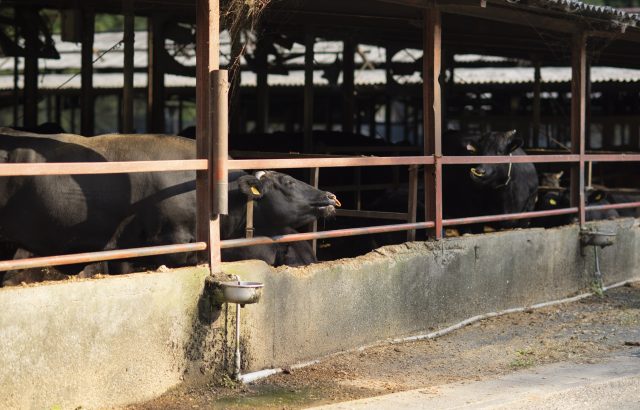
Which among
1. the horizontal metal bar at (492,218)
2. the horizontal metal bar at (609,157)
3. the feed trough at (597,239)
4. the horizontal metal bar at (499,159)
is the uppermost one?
the horizontal metal bar at (609,157)

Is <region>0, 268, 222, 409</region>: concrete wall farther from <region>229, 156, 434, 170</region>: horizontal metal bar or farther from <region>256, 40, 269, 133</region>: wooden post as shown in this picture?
<region>256, 40, 269, 133</region>: wooden post

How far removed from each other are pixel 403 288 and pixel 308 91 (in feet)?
16.3

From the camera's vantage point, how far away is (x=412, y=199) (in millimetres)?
8977

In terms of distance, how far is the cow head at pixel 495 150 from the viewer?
1164cm

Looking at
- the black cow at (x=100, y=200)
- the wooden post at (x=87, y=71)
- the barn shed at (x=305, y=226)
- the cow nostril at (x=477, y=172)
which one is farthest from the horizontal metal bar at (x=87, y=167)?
the wooden post at (x=87, y=71)

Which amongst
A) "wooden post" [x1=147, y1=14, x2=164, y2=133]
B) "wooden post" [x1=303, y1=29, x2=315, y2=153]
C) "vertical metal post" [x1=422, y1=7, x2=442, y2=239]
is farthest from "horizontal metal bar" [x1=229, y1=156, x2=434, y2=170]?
"wooden post" [x1=147, y1=14, x2=164, y2=133]

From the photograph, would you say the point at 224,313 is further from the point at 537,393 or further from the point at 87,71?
the point at 87,71

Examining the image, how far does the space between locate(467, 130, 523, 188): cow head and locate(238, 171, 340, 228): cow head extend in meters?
3.22

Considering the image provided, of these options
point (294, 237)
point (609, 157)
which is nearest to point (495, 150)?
point (609, 157)

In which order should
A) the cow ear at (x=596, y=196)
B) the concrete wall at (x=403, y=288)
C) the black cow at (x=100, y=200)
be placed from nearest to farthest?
the concrete wall at (x=403, y=288) < the black cow at (x=100, y=200) < the cow ear at (x=596, y=196)

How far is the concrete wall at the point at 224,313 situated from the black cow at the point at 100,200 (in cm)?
114

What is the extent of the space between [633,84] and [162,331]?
1398cm

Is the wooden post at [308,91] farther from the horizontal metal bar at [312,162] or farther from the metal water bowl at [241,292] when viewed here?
the metal water bowl at [241,292]

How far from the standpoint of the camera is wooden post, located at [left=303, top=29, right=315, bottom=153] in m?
12.9
